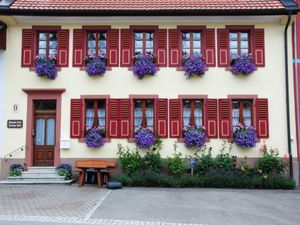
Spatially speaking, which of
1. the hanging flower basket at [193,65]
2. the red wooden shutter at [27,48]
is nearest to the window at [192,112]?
the hanging flower basket at [193,65]

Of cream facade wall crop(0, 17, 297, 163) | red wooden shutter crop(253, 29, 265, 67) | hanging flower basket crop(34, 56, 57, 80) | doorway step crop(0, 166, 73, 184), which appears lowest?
doorway step crop(0, 166, 73, 184)

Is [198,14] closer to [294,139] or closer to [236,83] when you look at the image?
[236,83]

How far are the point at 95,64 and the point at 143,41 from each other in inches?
85.0

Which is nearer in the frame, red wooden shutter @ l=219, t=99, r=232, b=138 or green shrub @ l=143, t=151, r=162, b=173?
green shrub @ l=143, t=151, r=162, b=173

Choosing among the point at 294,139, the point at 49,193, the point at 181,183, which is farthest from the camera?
the point at 294,139

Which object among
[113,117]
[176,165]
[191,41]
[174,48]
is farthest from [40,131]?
[191,41]

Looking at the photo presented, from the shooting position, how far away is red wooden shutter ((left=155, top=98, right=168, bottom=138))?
15133 millimetres

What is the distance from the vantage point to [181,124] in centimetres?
1520

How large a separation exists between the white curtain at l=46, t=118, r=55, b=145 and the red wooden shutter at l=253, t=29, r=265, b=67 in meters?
A: 8.26

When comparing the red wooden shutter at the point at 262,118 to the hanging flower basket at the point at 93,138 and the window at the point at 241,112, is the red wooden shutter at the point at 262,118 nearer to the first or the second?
the window at the point at 241,112

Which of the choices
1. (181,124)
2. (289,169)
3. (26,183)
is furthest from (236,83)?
(26,183)

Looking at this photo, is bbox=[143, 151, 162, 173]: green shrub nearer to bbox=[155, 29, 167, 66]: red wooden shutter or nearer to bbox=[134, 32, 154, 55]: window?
bbox=[155, 29, 167, 66]: red wooden shutter

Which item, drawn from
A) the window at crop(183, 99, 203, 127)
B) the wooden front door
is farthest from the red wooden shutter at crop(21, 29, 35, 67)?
the window at crop(183, 99, 203, 127)

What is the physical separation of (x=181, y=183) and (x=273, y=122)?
14.3ft
